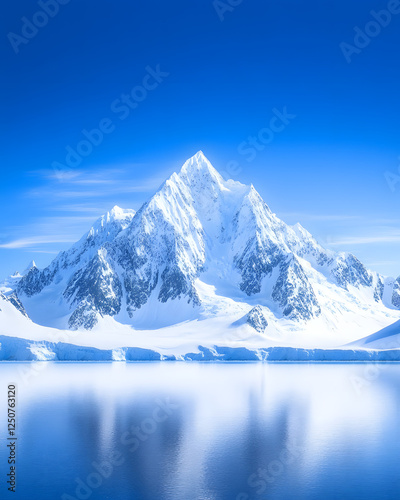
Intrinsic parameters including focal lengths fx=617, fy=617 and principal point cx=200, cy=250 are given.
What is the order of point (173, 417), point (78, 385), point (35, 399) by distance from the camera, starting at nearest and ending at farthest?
point (173, 417) → point (35, 399) → point (78, 385)

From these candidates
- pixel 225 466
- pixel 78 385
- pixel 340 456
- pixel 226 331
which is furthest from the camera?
pixel 226 331

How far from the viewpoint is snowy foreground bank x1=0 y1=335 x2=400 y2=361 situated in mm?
143125

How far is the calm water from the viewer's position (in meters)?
32.6

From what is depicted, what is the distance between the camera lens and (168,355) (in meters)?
164

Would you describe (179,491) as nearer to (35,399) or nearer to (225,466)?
(225,466)

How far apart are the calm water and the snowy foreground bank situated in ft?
230

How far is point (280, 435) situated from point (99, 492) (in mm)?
18893

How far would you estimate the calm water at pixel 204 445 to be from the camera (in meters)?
32.6

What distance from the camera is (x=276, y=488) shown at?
108 feet

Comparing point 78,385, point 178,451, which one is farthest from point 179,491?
point 78,385

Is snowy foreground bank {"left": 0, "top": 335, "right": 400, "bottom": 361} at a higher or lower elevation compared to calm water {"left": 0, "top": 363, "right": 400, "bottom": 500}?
higher

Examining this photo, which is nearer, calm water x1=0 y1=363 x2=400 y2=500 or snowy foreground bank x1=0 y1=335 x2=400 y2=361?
calm water x1=0 y1=363 x2=400 y2=500

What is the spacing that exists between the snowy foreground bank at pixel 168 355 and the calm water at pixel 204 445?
70.2 m

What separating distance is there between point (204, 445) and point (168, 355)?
403 ft
